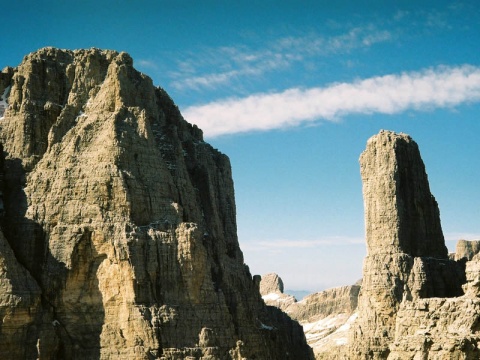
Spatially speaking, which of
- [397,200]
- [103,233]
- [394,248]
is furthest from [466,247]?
[103,233]

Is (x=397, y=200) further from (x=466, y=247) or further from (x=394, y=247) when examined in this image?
(x=466, y=247)

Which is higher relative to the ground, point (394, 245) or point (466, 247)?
point (466, 247)

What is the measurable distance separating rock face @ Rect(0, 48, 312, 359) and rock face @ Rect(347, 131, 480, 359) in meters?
11.4

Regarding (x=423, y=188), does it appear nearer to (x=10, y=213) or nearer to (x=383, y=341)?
(x=383, y=341)

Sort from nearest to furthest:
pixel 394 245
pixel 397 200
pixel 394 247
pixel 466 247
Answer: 1. pixel 394 247
2. pixel 394 245
3. pixel 397 200
4. pixel 466 247

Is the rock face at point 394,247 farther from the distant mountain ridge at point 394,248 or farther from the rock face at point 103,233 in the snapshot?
the rock face at point 103,233

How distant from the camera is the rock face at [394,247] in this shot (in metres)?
101

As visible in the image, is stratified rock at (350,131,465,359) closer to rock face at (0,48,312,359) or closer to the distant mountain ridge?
the distant mountain ridge

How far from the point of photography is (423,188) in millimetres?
108875

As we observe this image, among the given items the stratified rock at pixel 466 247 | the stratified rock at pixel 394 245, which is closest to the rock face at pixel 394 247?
the stratified rock at pixel 394 245

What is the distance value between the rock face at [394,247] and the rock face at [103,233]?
11.4 metres

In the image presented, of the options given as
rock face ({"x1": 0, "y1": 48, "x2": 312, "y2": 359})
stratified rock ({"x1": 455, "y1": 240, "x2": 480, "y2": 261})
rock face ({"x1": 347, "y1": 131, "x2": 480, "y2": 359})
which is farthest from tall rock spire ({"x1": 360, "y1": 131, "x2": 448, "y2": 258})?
stratified rock ({"x1": 455, "y1": 240, "x2": 480, "y2": 261})

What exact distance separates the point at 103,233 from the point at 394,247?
3075 cm

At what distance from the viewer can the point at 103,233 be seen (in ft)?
299
